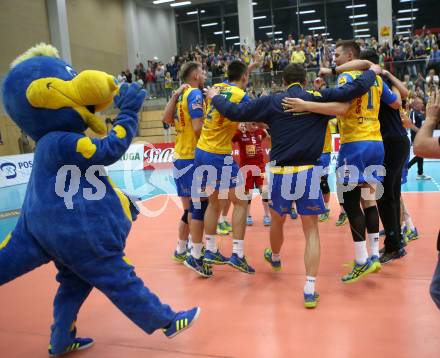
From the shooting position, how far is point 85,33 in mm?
23672

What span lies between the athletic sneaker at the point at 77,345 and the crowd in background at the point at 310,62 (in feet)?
36.1

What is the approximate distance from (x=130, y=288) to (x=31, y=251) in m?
0.67

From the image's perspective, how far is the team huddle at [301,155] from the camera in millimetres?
3646

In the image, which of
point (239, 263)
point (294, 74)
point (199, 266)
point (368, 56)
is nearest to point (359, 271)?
point (239, 263)

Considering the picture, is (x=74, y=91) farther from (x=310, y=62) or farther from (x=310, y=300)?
(x=310, y=62)

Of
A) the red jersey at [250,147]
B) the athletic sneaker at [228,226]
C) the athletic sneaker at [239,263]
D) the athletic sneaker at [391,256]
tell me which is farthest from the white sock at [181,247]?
the athletic sneaker at [391,256]

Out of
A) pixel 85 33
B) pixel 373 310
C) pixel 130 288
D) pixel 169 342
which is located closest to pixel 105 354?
pixel 169 342

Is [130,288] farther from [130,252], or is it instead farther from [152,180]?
[152,180]

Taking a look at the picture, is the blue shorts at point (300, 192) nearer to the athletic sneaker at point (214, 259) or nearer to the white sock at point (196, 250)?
the athletic sneaker at point (214, 259)

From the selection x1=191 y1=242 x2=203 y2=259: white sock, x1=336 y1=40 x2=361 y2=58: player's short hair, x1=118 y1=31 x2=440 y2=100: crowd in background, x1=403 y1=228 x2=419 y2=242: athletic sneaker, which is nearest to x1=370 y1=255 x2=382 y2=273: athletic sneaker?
x1=403 y1=228 x2=419 y2=242: athletic sneaker

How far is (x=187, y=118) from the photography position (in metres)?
4.72

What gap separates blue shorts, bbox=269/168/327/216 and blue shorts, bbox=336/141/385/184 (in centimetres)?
51

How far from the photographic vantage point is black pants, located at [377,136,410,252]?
4398 mm

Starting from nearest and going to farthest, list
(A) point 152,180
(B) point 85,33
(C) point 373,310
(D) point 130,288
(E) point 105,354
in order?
(D) point 130,288, (E) point 105,354, (C) point 373,310, (A) point 152,180, (B) point 85,33
